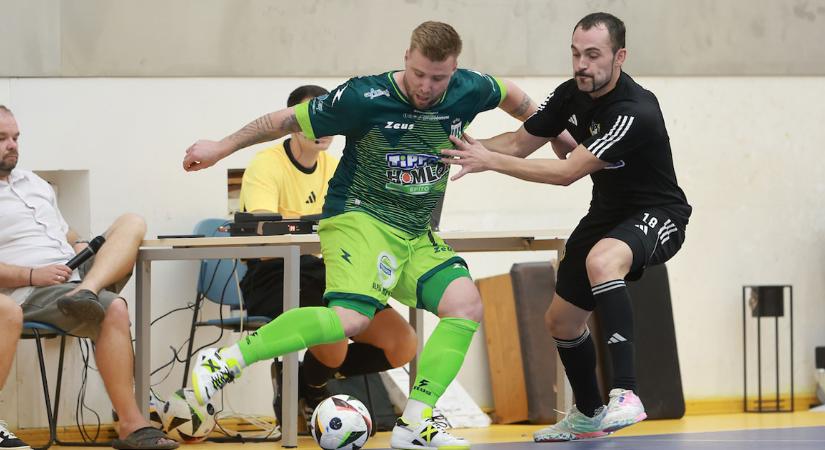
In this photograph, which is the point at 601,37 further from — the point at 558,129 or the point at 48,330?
the point at 48,330

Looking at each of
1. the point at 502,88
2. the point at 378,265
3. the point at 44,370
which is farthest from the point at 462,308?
the point at 44,370

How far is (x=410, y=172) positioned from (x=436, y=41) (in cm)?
48

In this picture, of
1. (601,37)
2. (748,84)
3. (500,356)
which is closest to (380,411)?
(500,356)

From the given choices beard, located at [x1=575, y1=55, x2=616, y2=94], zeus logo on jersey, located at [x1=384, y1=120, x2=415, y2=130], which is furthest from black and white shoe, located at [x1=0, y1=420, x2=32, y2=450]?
beard, located at [x1=575, y1=55, x2=616, y2=94]

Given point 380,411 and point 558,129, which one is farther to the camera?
point 380,411

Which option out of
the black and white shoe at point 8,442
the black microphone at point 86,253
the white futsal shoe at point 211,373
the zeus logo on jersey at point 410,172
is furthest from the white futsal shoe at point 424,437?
the black microphone at point 86,253

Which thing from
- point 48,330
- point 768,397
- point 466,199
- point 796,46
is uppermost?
point 796,46

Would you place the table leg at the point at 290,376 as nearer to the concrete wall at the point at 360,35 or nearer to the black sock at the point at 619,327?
the black sock at the point at 619,327

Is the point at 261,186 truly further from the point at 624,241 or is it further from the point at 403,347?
the point at 624,241

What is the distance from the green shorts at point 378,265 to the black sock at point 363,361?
3.19 ft

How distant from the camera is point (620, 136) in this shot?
13.7 ft

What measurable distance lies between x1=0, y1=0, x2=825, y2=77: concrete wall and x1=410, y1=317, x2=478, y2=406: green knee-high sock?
8.58ft

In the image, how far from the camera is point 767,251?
7.03 m

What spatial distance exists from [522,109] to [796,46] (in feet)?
10.3
